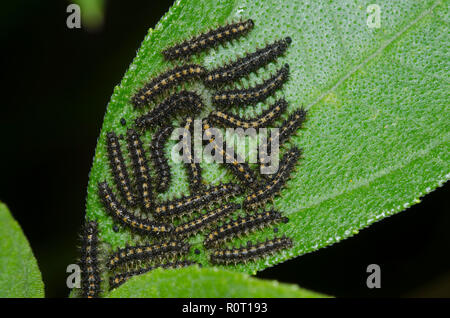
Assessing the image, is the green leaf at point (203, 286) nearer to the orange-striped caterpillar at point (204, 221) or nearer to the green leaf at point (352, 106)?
the orange-striped caterpillar at point (204, 221)

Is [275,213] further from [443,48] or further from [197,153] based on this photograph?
[443,48]

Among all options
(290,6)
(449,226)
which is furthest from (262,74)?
(449,226)

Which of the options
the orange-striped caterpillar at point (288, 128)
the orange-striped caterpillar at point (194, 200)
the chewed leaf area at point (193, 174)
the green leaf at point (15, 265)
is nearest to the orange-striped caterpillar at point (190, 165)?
the chewed leaf area at point (193, 174)

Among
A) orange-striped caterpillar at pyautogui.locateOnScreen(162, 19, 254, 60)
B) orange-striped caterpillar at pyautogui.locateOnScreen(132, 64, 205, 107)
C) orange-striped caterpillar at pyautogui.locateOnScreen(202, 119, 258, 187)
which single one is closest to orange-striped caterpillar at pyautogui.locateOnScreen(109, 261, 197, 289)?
orange-striped caterpillar at pyautogui.locateOnScreen(202, 119, 258, 187)

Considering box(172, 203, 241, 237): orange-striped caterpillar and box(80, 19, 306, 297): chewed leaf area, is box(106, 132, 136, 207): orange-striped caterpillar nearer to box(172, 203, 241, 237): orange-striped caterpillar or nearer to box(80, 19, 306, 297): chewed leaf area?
box(80, 19, 306, 297): chewed leaf area

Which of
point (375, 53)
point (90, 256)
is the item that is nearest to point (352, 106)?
point (375, 53)
